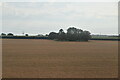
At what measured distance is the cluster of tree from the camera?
233 ft

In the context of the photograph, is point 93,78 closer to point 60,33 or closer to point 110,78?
point 110,78

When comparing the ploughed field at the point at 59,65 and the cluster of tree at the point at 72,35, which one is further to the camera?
the cluster of tree at the point at 72,35

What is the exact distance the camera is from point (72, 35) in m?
72.9

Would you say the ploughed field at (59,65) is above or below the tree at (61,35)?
below

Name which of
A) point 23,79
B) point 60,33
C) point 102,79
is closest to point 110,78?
point 102,79

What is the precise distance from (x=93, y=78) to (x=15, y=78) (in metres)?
3.04

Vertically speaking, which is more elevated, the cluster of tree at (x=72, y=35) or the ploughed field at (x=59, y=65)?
the cluster of tree at (x=72, y=35)

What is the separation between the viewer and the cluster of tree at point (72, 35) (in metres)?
71.1

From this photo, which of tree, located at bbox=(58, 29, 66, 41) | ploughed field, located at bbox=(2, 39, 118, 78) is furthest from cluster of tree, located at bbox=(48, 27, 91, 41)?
ploughed field, located at bbox=(2, 39, 118, 78)

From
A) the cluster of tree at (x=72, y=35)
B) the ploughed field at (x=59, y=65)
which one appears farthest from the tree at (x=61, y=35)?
the ploughed field at (x=59, y=65)

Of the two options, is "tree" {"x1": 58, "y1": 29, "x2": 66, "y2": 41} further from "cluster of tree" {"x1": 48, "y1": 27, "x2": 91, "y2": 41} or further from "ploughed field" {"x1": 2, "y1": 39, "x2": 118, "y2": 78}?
"ploughed field" {"x1": 2, "y1": 39, "x2": 118, "y2": 78}

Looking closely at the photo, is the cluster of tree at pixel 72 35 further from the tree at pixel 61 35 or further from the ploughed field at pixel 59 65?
the ploughed field at pixel 59 65

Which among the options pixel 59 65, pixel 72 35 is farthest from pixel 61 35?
pixel 59 65

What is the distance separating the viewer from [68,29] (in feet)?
266
